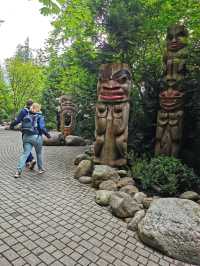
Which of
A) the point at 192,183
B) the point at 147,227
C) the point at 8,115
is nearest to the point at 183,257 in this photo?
the point at 147,227

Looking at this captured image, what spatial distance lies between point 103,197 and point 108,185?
58cm

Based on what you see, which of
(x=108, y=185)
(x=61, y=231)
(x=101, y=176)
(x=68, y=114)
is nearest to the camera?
(x=61, y=231)

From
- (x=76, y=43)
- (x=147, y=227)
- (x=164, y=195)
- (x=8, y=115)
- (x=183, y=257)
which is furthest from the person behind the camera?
(x=8, y=115)

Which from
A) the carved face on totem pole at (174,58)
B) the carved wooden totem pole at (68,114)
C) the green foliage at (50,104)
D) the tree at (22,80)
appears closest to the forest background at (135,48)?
the carved face on totem pole at (174,58)

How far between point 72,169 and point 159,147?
2.73 meters

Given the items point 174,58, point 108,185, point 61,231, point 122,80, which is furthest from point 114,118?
point 61,231

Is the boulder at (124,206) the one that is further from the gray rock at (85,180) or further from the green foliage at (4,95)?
the green foliage at (4,95)

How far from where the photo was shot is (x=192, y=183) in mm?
5902

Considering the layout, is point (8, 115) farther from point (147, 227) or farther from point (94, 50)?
point (147, 227)

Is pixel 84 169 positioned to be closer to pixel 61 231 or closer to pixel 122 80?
pixel 122 80

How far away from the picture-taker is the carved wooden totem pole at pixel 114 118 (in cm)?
679

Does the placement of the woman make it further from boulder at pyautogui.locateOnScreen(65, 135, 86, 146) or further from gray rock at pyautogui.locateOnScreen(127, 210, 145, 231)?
boulder at pyautogui.locateOnScreen(65, 135, 86, 146)

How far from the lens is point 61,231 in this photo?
12.2 ft

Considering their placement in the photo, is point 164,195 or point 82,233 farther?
point 164,195
